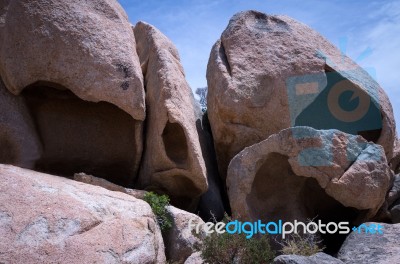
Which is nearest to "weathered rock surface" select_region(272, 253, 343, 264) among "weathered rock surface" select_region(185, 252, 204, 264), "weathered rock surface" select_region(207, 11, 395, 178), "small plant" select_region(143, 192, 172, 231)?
"weathered rock surface" select_region(185, 252, 204, 264)

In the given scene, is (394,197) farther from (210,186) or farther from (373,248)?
(210,186)

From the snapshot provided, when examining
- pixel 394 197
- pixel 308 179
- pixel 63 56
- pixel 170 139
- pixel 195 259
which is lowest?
pixel 195 259

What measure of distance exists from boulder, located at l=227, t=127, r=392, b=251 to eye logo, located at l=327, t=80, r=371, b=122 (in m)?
1.82

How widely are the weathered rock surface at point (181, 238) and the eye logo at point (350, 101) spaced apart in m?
3.86

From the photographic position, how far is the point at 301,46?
9523 millimetres

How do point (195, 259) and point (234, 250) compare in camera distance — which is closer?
point (234, 250)

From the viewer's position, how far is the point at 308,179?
7852 mm

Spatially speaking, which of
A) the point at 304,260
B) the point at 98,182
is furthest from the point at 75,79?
the point at 304,260

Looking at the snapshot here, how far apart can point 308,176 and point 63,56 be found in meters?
4.39

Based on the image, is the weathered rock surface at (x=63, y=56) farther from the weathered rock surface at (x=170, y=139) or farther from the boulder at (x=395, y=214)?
the boulder at (x=395, y=214)

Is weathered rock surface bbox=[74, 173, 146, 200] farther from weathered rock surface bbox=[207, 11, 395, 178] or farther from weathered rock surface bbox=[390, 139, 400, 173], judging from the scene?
weathered rock surface bbox=[390, 139, 400, 173]

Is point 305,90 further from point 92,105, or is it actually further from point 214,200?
point 92,105

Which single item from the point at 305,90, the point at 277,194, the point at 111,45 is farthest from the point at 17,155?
the point at 305,90

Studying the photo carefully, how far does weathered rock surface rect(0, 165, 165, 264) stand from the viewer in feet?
14.7
